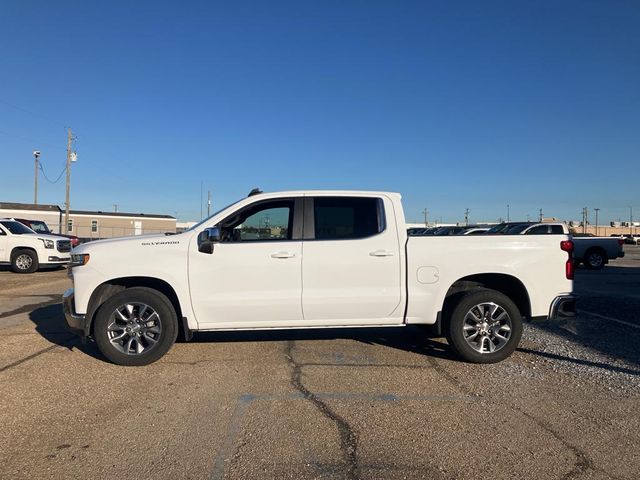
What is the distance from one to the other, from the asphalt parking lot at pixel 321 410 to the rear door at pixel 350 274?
0.59 m

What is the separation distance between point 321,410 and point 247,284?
184 cm

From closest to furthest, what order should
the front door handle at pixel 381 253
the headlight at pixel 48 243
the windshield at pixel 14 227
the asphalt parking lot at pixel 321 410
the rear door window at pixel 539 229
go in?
1. the asphalt parking lot at pixel 321 410
2. the front door handle at pixel 381 253
3. the headlight at pixel 48 243
4. the windshield at pixel 14 227
5. the rear door window at pixel 539 229

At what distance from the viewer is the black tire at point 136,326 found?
5605mm

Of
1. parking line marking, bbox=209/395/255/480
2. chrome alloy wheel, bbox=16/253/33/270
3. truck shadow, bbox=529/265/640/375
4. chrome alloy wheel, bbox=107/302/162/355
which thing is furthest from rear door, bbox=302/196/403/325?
chrome alloy wheel, bbox=16/253/33/270

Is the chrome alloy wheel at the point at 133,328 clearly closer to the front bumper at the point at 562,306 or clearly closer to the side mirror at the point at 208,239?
the side mirror at the point at 208,239

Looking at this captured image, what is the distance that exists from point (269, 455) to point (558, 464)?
2.01 m

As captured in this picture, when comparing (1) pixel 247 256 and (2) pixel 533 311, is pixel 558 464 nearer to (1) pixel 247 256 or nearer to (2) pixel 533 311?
(2) pixel 533 311

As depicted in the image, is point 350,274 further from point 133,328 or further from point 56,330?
point 56,330

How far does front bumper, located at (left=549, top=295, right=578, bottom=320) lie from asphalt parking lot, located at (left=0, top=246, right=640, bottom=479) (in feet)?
1.83

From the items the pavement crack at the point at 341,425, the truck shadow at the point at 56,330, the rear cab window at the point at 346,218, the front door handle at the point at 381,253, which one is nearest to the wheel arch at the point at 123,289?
the truck shadow at the point at 56,330

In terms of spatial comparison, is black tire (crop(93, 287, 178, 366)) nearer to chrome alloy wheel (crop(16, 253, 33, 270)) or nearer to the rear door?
the rear door

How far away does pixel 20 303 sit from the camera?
1038 cm

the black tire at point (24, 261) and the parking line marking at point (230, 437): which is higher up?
the black tire at point (24, 261)

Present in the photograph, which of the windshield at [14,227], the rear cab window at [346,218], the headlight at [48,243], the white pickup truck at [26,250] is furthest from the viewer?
the windshield at [14,227]
